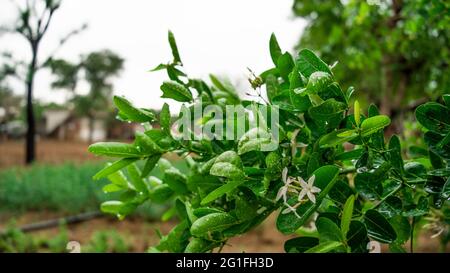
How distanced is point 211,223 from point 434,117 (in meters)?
0.36

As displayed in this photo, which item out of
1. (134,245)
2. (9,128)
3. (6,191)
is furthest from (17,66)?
(9,128)

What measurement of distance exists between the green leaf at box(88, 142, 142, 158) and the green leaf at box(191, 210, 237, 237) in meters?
0.17

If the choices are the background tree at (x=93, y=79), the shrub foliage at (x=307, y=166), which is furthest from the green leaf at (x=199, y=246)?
the background tree at (x=93, y=79)

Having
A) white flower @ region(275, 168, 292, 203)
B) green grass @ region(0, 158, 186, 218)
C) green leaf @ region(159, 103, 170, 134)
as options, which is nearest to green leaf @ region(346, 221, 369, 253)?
white flower @ region(275, 168, 292, 203)

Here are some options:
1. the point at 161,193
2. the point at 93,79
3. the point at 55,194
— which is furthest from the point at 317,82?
the point at 93,79

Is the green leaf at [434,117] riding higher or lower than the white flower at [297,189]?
higher

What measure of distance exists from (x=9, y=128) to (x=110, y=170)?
27062 millimetres

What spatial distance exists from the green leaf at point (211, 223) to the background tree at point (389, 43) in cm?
78

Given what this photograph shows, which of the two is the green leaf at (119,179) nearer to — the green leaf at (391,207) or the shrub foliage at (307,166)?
the shrub foliage at (307,166)

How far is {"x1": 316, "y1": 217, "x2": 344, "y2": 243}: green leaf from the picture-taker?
0.61 metres

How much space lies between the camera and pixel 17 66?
1298 centimetres

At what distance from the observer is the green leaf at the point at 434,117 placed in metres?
0.63

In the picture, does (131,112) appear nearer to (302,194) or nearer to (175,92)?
(175,92)

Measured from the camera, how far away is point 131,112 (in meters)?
0.73
